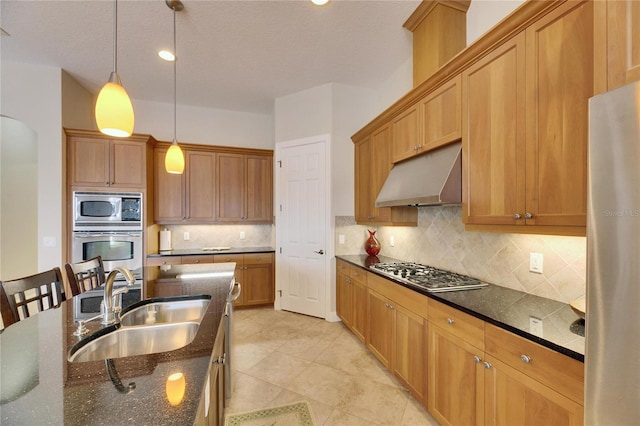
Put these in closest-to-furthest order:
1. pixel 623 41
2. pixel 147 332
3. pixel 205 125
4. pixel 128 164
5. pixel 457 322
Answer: pixel 623 41 → pixel 147 332 → pixel 457 322 → pixel 128 164 → pixel 205 125

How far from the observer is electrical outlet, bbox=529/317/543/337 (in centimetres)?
119

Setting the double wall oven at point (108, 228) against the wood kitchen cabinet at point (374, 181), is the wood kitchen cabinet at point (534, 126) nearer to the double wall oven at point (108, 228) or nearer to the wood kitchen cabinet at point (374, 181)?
the wood kitchen cabinet at point (374, 181)

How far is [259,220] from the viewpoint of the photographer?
175 inches

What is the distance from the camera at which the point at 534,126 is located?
4.56 feet

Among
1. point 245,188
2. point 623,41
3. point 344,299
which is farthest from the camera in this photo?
point 245,188

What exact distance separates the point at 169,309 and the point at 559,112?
2.30 meters

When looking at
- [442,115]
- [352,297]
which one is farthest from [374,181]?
[352,297]

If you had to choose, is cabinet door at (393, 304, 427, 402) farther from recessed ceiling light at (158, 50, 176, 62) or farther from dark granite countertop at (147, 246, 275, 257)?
recessed ceiling light at (158, 50, 176, 62)

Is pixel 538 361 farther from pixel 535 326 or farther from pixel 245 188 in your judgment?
pixel 245 188

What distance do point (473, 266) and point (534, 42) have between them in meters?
1.51

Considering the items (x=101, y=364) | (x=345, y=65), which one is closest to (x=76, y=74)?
(x=345, y=65)

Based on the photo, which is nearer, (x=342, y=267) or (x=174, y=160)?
(x=174, y=160)

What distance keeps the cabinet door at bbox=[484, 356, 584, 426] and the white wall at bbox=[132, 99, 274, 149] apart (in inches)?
173

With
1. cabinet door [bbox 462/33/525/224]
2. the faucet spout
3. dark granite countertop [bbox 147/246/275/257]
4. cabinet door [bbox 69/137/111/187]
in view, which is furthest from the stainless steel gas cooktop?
cabinet door [bbox 69/137/111/187]
